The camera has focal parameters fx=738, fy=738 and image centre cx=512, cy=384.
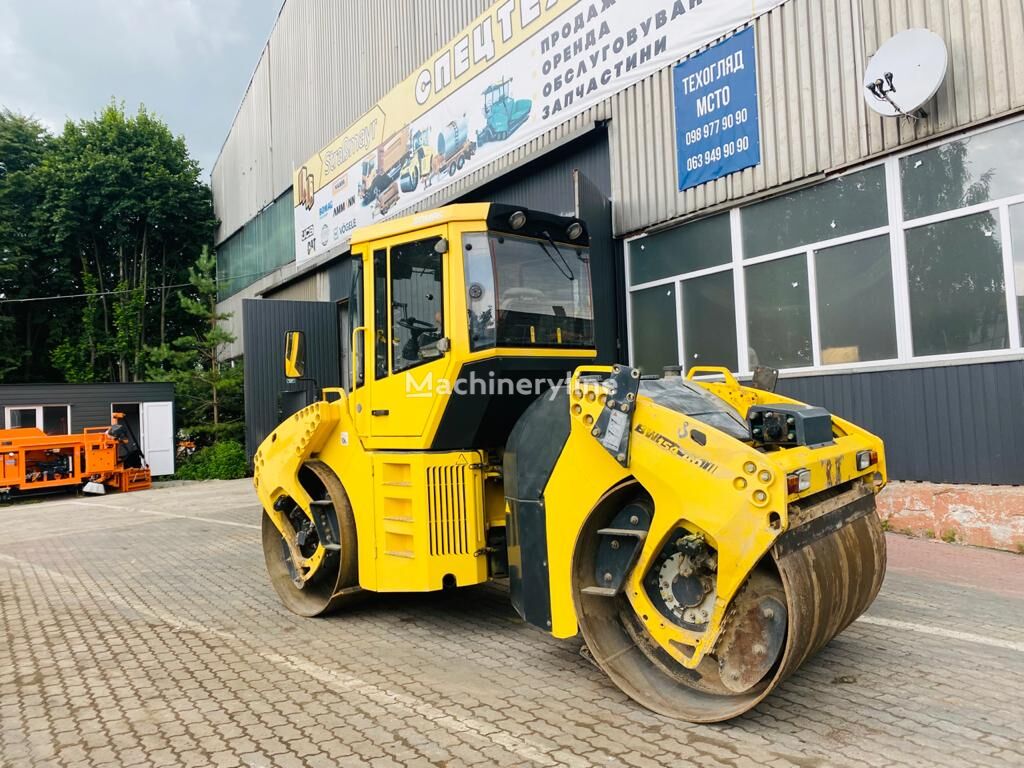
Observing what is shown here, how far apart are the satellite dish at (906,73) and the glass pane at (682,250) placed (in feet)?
8.13

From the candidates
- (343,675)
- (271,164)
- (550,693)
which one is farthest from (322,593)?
(271,164)

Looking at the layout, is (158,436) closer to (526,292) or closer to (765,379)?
(526,292)

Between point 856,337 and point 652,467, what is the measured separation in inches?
239

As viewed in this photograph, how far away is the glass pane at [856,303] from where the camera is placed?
27.2 ft

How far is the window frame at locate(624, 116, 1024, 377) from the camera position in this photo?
727 cm

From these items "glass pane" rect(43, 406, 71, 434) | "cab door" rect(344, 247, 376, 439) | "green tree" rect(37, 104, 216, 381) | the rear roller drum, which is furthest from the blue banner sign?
"green tree" rect(37, 104, 216, 381)

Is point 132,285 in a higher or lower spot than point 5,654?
higher

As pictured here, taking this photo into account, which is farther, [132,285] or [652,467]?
[132,285]

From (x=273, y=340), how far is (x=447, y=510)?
1335 centimetres

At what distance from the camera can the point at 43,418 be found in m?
22.4

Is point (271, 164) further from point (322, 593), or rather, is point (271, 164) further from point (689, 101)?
point (322, 593)

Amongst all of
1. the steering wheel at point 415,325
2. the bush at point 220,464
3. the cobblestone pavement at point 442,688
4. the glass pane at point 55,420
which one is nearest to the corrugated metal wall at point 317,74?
the bush at point 220,464

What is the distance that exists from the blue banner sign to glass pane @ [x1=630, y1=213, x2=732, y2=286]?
63cm

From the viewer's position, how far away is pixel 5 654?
16.8 feet
